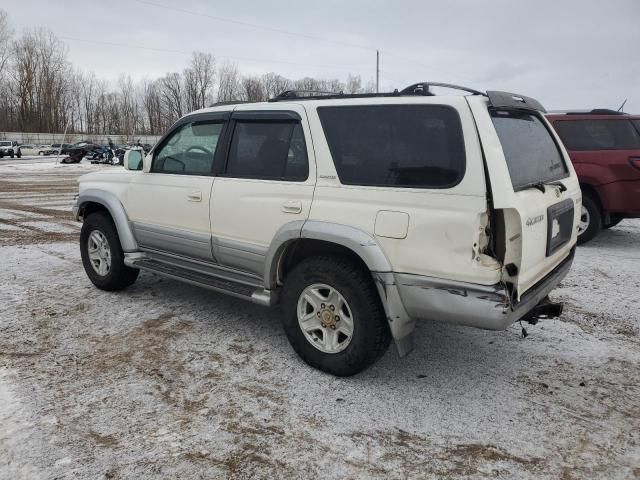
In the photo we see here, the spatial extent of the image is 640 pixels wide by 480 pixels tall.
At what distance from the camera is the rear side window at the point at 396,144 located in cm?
292

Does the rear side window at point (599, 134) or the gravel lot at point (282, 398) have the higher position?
the rear side window at point (599, 134)

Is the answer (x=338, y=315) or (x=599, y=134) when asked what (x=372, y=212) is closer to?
(x=338, y=315)

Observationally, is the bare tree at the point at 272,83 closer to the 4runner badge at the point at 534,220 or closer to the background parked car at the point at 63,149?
the background parked car at the point at 63,149

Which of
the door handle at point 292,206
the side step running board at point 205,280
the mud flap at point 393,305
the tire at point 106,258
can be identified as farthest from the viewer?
the tire at point 106,258

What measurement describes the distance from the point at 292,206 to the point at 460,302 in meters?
1.33

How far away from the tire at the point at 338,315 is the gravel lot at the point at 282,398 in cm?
17

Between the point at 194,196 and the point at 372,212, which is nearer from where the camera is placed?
the point at 372,212

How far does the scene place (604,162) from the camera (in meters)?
7.30

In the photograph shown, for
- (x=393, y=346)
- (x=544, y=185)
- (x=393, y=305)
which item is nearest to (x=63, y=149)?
(x=393, y=346)

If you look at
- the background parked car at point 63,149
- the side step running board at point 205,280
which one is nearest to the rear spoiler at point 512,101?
the side step running board at point 205,280

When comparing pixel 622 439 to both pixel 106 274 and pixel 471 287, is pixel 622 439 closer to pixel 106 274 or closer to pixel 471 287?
pixel 471 287

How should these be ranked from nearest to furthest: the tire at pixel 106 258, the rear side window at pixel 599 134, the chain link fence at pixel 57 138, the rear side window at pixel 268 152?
1. the rear side window at pixel 268 152
2. the tire at pixel 106 258
3. the rear side window at pixel 599 134
4. the chain link fence at pixel 57 138

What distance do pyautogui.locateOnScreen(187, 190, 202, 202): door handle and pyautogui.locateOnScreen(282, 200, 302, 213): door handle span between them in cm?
95

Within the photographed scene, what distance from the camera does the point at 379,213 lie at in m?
3.08
